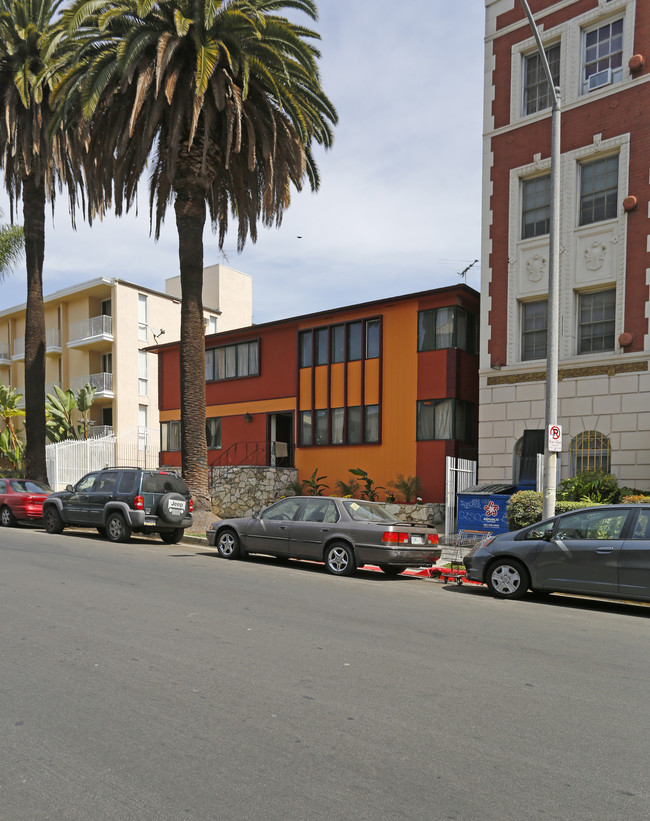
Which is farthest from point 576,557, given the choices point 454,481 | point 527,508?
point 454,481

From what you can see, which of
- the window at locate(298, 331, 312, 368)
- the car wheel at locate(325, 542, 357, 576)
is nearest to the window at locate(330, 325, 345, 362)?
the window at locate(298, 331, 312, 368)

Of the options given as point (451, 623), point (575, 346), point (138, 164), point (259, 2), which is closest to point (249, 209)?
point (138, 164)

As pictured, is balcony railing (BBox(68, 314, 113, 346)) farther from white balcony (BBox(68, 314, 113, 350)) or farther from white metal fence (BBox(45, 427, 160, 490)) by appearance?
white metal fence (BBox(45, 427, 160, 490))

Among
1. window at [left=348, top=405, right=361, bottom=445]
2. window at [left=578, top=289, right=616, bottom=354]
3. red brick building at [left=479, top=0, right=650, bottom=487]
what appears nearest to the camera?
red brick building at [left=479, top=0, right=650, bottom=487]

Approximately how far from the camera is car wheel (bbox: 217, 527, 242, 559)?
13766 mm

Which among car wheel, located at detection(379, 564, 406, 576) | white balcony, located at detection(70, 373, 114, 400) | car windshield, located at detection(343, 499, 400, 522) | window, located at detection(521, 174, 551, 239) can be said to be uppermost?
window, located at detection(521, 174, 551, 239)

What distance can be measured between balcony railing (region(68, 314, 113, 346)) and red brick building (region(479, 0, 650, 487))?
24664mm

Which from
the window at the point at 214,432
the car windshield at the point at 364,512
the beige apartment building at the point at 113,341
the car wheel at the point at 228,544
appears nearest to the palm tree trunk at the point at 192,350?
the car wheel at the point at 228,544

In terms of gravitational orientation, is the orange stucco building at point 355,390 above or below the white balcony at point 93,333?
below

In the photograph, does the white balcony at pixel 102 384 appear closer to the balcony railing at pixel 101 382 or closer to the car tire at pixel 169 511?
the balcony railing at pixel 101 382

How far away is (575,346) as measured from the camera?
761 inches

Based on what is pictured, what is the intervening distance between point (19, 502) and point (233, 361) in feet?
36.7

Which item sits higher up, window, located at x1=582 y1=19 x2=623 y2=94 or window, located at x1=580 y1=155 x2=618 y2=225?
window, located at x1=582 y1=19 x2=623 y2=94

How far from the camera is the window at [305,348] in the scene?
2678 centimetres
